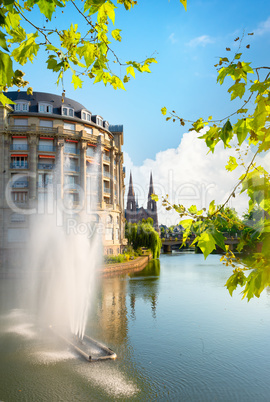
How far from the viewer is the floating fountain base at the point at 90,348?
36.3 feet

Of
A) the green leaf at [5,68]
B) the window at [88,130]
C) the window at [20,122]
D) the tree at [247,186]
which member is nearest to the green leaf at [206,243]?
the tree at [247,186]

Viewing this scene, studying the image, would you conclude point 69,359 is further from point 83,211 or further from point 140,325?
point 83,211

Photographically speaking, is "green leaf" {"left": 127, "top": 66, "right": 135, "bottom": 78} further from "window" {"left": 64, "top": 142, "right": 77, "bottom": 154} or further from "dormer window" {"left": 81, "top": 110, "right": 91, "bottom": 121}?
"dormer window" {"left": 81, "top": 110, "right": 91, "bottom": 121}

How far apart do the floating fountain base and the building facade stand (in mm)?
30348

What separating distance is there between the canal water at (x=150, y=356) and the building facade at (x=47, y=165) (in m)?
23.1

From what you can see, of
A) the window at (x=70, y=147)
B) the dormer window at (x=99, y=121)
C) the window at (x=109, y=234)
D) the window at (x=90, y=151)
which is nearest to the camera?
the window at (x=70, y=147)

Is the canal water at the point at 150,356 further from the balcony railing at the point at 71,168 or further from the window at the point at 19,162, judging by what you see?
the balcony railing at the point at 71,168

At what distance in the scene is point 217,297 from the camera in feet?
74.1

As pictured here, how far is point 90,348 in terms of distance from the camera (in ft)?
39.7

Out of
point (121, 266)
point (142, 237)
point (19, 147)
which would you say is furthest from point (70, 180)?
point (142, 237)

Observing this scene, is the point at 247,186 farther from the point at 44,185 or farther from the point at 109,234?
the point at 109,234

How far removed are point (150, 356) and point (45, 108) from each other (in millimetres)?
40104

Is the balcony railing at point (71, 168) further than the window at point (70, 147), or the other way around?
the window at point (70, 147)

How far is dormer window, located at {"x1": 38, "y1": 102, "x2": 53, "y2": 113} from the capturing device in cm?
4462
